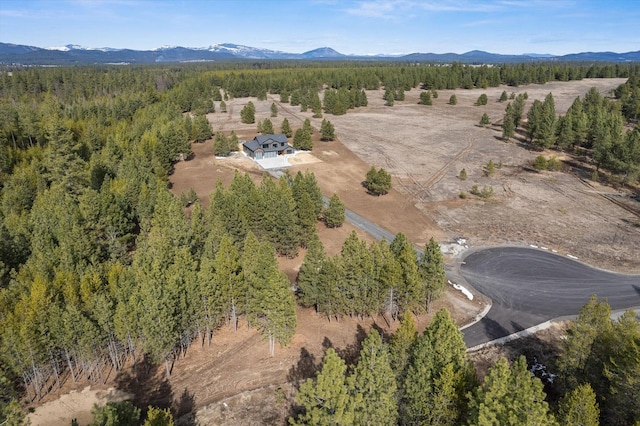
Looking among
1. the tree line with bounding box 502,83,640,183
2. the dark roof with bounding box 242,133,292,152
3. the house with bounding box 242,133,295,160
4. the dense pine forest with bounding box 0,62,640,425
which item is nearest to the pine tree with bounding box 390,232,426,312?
the dense pine forest with bounding box 0,62,640,425

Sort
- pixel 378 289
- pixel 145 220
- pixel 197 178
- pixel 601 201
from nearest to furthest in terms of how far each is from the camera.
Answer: pixel 378 289 → pixel 145 220 → pixel 601 201 → pixel 197 178

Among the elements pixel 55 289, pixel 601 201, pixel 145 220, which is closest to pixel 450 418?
pixel 55 289

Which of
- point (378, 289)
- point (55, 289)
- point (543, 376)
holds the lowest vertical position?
point (543, 376)

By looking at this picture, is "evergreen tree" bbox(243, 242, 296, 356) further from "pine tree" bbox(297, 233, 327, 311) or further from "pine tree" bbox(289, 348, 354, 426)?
"pine tree" bbox(289, 348, 354, 426)

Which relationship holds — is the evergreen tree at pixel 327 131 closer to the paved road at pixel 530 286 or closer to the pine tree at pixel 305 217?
the pine tree at pixel 305 217

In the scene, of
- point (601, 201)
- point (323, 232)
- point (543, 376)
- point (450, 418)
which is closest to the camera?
point (450, 418)

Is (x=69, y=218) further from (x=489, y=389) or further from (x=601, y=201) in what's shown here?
(x=601, y=201)
